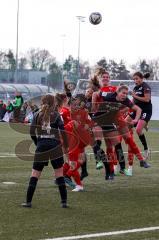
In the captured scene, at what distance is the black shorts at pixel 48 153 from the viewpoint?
833 centimetres

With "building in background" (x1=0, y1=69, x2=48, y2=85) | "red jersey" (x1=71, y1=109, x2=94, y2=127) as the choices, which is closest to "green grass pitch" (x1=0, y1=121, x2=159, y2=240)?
"red jersey" (x1=71, y1=109, x2=94, y2=127)

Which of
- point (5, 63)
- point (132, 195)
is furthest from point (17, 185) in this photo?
point (5, 63)

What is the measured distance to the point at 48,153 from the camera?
331 inches

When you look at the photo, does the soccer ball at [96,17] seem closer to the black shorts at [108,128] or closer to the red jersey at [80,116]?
the black shorts at [108,128]

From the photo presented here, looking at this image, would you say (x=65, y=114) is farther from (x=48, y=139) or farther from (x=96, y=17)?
(x=96, y=17)

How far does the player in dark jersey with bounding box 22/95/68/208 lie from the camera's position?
27.1 ft

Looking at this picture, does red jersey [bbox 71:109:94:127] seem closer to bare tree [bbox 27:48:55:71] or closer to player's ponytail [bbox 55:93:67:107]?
player's ponytail [bbox 55:93:67:107]

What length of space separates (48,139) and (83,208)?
1.14 m

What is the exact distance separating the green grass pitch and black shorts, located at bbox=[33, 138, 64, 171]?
62 centimetres

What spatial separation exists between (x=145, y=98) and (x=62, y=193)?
186 inches

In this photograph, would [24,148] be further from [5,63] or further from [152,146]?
[5,63]

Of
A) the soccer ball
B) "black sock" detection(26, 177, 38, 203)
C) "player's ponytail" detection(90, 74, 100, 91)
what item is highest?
the soccer ball

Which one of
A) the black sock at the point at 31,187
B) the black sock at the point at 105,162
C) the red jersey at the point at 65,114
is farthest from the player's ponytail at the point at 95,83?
the black sock at the point at 31,187

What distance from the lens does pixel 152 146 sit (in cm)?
1948
